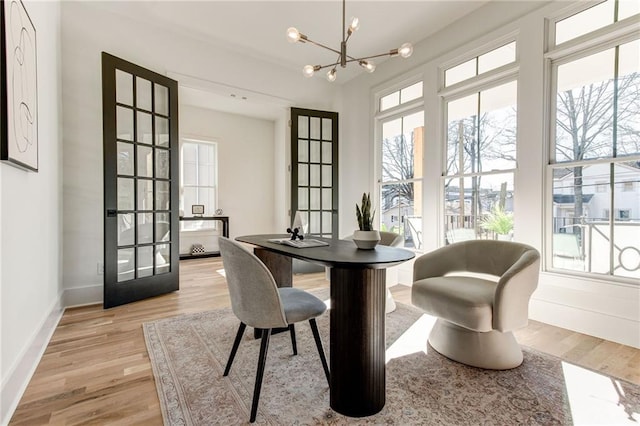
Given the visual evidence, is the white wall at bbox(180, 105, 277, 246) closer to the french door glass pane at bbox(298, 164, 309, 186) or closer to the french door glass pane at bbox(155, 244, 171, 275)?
the french door glass pane at bbox(298, 164, 309, 186)

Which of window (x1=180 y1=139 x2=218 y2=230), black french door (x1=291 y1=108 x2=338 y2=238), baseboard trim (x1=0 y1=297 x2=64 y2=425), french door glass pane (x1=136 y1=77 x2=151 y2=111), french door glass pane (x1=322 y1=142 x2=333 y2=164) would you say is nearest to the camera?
baseboard trim (x1=0 y1=297 x2=64 y2=425)

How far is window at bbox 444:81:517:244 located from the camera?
310cm

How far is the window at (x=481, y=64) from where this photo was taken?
3068 millimetres

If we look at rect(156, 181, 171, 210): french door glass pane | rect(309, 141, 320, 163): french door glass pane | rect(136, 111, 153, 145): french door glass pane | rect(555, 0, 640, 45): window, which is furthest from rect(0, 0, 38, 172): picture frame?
rect(555, 0, 640, 45): window

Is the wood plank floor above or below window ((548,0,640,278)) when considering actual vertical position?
below

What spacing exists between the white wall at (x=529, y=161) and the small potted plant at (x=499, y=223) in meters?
0.15

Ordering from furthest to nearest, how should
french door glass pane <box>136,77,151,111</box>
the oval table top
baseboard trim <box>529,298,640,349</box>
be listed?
french door glass pane <box>136,77,151,111</box> < baseboard trim <box>529,298,640,349</box> < the oval table top

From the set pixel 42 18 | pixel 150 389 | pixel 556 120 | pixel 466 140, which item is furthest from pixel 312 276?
pixel 42 18

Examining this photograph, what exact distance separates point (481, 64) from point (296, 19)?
6.66 feet

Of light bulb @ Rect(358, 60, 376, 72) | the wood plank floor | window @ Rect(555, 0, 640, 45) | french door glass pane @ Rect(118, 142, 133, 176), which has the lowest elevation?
the wood plank floor

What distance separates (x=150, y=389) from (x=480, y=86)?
382cm

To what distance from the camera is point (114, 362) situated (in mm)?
1992

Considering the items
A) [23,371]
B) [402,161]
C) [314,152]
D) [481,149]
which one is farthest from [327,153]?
[23,371]

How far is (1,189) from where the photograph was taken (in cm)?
149
